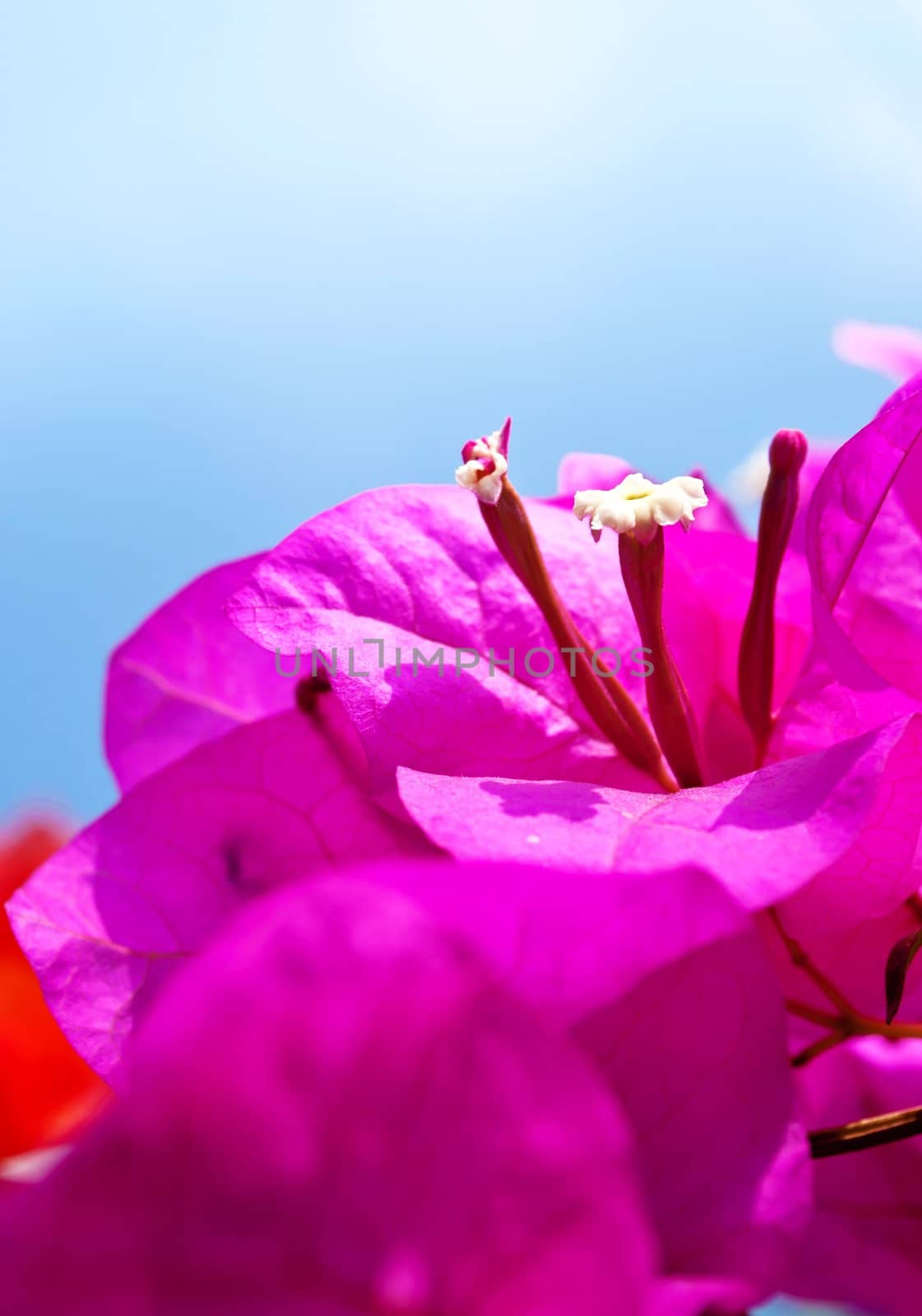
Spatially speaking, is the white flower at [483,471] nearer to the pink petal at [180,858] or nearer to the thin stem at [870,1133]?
the pink petal at [180,858]

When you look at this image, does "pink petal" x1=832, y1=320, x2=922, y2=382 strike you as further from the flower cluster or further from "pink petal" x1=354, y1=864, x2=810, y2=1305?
"pink petal" x1=354, y1=864, x2=810, y2=1305

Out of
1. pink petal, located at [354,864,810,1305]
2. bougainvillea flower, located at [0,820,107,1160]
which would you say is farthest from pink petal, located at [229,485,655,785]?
bougainvillea flower, located at [0,820,107,1160]

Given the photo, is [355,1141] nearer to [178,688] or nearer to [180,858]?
[180,858]

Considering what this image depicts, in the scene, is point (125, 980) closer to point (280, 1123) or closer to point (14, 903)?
point (14, 903)

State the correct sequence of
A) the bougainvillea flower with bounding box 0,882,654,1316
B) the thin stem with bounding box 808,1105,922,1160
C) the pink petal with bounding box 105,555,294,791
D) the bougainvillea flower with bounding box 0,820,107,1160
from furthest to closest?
the bougainvillea flower with bounding box 0,820,107,1160, the pink petal with bounding box 105,555,294,791, the thin stem with bounding box 808,1105,922,1160, the bougainvillea flower with bounding box 0,882,654,1316

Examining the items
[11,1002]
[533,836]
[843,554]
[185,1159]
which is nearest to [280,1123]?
[185,1159]

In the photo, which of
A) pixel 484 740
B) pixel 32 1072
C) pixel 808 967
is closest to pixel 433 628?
pixel 484 740
